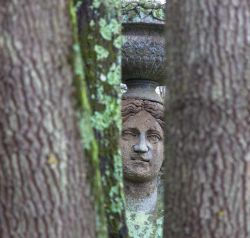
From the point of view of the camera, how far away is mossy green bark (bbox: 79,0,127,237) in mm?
2619

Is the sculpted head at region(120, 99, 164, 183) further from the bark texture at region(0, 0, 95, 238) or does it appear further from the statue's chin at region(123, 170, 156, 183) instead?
the bark texture at region(0, 0, 95, 238)

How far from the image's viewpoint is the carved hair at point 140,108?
4.85m

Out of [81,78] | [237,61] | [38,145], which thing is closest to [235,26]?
[237,61]

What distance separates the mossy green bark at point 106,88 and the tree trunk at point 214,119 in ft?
1.74

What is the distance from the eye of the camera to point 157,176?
4957 mm

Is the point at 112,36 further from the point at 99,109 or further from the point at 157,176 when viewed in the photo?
the point at 157,176

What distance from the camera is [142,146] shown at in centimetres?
473

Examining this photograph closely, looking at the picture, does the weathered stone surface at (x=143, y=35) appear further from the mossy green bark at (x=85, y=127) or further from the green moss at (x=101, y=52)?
the mossy green bark at (x=85, y=127)

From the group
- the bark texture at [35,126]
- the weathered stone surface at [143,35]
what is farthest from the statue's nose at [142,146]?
the bark texture at [35,126]

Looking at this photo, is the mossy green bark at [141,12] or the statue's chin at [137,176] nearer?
the mossy green bark at [141,12]

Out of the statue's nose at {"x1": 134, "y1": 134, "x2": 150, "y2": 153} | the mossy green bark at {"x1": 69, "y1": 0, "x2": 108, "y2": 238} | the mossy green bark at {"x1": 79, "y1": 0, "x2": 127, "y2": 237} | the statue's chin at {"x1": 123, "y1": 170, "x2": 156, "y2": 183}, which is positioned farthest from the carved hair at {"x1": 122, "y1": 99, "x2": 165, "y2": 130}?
the mossy green bark at {"x1": 69, "y1": 0, "x2": 108, "y2": 238}

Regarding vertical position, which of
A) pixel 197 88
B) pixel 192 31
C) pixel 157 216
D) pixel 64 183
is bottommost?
pixel 157 216

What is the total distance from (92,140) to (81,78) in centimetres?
16

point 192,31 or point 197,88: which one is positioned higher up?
point 192,31
